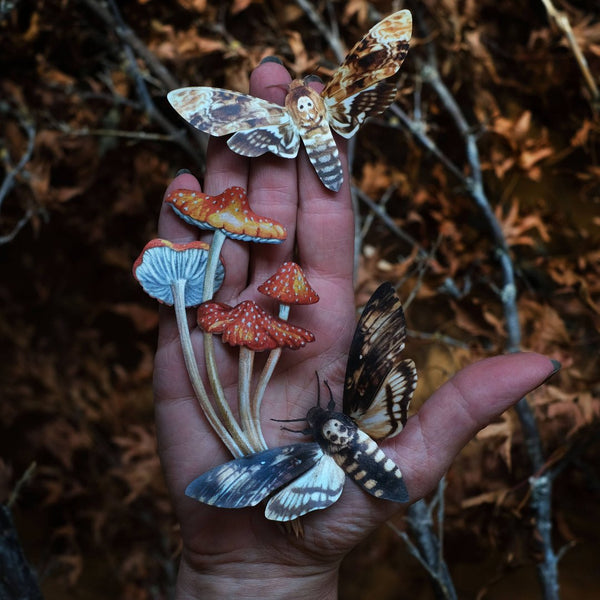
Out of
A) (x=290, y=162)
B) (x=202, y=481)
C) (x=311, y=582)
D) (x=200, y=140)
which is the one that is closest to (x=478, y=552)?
(x=311, y=582)

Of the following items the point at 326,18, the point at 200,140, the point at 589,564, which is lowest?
the point at 589,564

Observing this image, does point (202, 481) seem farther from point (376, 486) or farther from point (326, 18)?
point (326, 18)

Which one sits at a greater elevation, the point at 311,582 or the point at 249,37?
the point at 249,37

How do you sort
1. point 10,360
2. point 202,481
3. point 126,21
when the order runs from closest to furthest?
point 202,481 < point 126,21 < point 10,360

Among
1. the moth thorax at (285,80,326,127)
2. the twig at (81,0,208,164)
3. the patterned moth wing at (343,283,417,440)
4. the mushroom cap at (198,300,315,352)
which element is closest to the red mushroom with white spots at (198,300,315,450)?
the mushroom cap at (198,300,315,352)

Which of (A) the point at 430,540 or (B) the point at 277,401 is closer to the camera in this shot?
(B) the point at 277,401

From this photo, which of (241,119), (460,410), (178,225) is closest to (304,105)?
(241,119)

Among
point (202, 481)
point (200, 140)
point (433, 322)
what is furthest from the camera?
point (433, 322)

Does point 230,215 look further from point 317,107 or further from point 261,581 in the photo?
point 261,581
